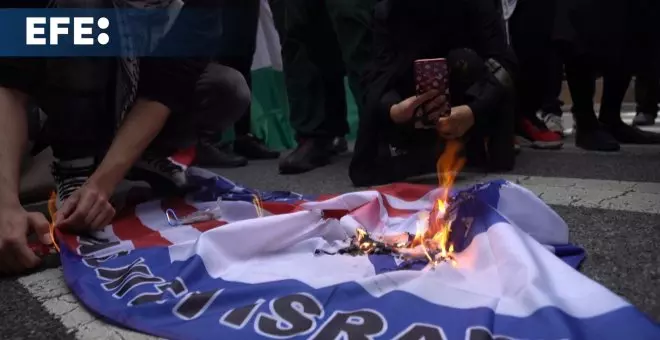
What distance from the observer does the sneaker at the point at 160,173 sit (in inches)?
53.9

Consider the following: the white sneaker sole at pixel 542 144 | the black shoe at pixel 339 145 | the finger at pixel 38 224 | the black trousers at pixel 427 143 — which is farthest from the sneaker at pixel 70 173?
the white sneaker sole at pixel 542 144

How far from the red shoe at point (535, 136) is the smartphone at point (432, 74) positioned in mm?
936

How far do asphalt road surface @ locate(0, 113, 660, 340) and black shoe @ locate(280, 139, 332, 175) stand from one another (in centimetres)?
5

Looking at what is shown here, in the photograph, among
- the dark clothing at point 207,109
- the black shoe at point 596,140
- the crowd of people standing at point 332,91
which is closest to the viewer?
the crowd of people standing at point 332,91

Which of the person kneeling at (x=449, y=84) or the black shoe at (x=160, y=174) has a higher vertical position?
the person kneeling at (x=449, y=84)

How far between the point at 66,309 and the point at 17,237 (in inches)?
6.9

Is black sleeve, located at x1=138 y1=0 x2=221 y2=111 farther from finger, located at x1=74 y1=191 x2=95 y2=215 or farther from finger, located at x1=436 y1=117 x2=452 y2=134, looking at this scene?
finger, located at x1=436 y1=117 x2=452 y2=134

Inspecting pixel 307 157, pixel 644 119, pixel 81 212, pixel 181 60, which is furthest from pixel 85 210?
pixel 644 119

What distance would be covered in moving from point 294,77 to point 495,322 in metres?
1.55

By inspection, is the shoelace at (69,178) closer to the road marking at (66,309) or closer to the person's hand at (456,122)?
the road marking at (66,309)

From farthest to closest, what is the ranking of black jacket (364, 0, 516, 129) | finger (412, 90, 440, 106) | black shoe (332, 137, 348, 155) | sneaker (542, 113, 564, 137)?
sneaker (542, 113, 564, 137) < black shoe (332, 137, 348, 155) < black jacket (364, 0, 516, 129) < finger (412, 90, 440, 106)

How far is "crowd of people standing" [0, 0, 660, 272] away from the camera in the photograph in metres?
1.11

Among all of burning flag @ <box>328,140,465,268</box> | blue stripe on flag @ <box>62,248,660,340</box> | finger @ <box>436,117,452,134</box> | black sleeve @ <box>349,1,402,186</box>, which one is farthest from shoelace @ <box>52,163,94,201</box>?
finger @ <box>436,117,452,134</box>

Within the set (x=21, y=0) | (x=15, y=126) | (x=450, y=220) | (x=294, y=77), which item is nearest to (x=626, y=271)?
(x=450, y=220)
